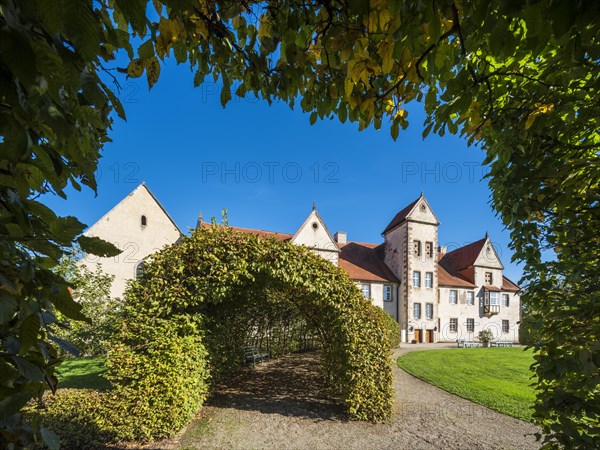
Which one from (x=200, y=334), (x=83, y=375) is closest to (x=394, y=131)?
(x=200, y=334)

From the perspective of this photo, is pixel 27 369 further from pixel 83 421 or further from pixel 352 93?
pixel 83 421

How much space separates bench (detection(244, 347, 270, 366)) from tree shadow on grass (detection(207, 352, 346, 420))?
267 millimetres

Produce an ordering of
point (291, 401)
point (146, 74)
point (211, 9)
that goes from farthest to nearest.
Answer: point (291, 401), point (211, 9), point (146, 74)

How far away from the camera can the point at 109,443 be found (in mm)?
5688

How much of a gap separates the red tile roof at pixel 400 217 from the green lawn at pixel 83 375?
1056 inches

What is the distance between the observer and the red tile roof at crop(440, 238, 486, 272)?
34500mm

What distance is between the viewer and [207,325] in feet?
24.1

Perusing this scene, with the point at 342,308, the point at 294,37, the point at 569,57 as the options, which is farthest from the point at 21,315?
the point at 342,308

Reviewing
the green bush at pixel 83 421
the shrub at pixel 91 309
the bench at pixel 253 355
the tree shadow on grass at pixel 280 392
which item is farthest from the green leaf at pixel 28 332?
the bench at pixel 253 355

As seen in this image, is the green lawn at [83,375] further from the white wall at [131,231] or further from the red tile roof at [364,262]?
the red tile roof at [364,262]

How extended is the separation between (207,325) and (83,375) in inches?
288

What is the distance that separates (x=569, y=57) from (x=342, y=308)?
626 cm

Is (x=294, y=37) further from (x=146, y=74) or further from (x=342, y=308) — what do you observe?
(x=342, y=308)

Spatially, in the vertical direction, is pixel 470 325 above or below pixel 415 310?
below
